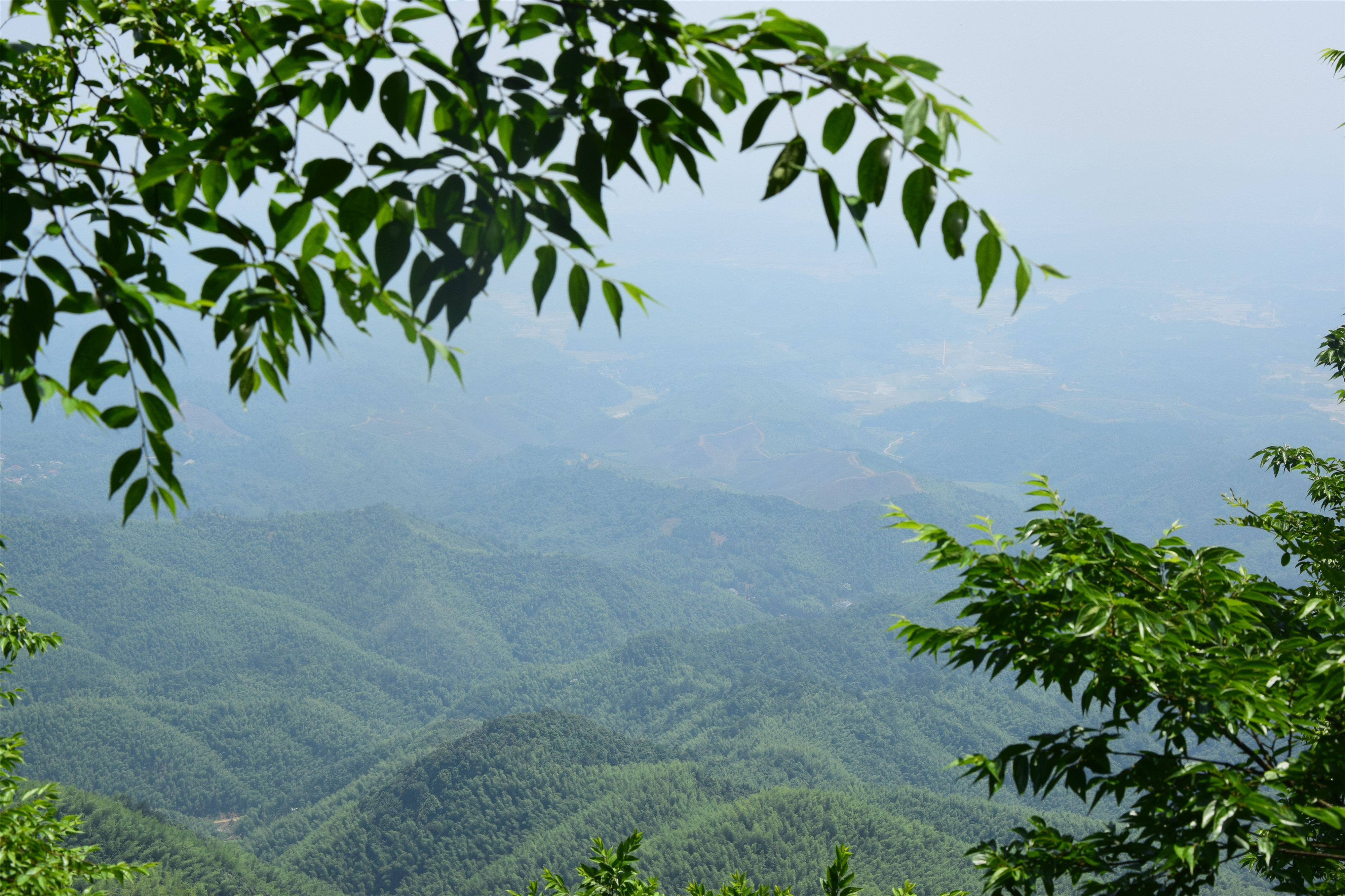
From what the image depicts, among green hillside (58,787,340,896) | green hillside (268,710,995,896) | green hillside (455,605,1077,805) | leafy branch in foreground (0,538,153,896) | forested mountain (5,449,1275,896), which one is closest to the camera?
leafy branch in foreground (0,538,153,896)

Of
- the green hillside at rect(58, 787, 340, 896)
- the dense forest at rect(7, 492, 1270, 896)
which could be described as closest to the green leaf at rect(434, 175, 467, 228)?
the dense forest at rect(7, 492, 1270, 896)

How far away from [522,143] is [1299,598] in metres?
4.29

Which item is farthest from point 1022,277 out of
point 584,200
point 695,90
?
point 584,200

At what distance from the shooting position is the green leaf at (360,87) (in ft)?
4.62

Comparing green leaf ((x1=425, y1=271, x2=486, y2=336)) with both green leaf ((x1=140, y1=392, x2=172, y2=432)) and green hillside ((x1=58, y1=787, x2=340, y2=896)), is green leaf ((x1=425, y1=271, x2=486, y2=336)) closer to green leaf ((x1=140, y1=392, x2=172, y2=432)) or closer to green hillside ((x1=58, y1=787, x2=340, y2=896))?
green leaf ((x1=140, y1=392, x2=172, y2=432))

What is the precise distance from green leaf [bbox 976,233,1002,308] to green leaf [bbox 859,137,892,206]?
182mm

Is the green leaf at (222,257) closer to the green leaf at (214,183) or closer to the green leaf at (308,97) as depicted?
the green leaf at (214,183)

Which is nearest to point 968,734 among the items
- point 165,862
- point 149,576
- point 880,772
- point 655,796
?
point 880,772

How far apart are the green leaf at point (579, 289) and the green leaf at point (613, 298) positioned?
36 mm

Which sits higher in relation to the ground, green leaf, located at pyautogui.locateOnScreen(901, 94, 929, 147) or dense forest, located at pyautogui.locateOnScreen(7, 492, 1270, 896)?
green leaf, located at pyautogui.locateOnScreen(901, 94, 929, 147)

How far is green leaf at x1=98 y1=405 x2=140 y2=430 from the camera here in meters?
1.38

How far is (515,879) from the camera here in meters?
46.3

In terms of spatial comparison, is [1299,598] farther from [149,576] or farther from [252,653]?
[149,576]

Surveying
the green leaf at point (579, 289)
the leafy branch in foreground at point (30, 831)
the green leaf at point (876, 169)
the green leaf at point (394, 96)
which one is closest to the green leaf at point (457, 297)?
the green leaf at point (579, 289)
